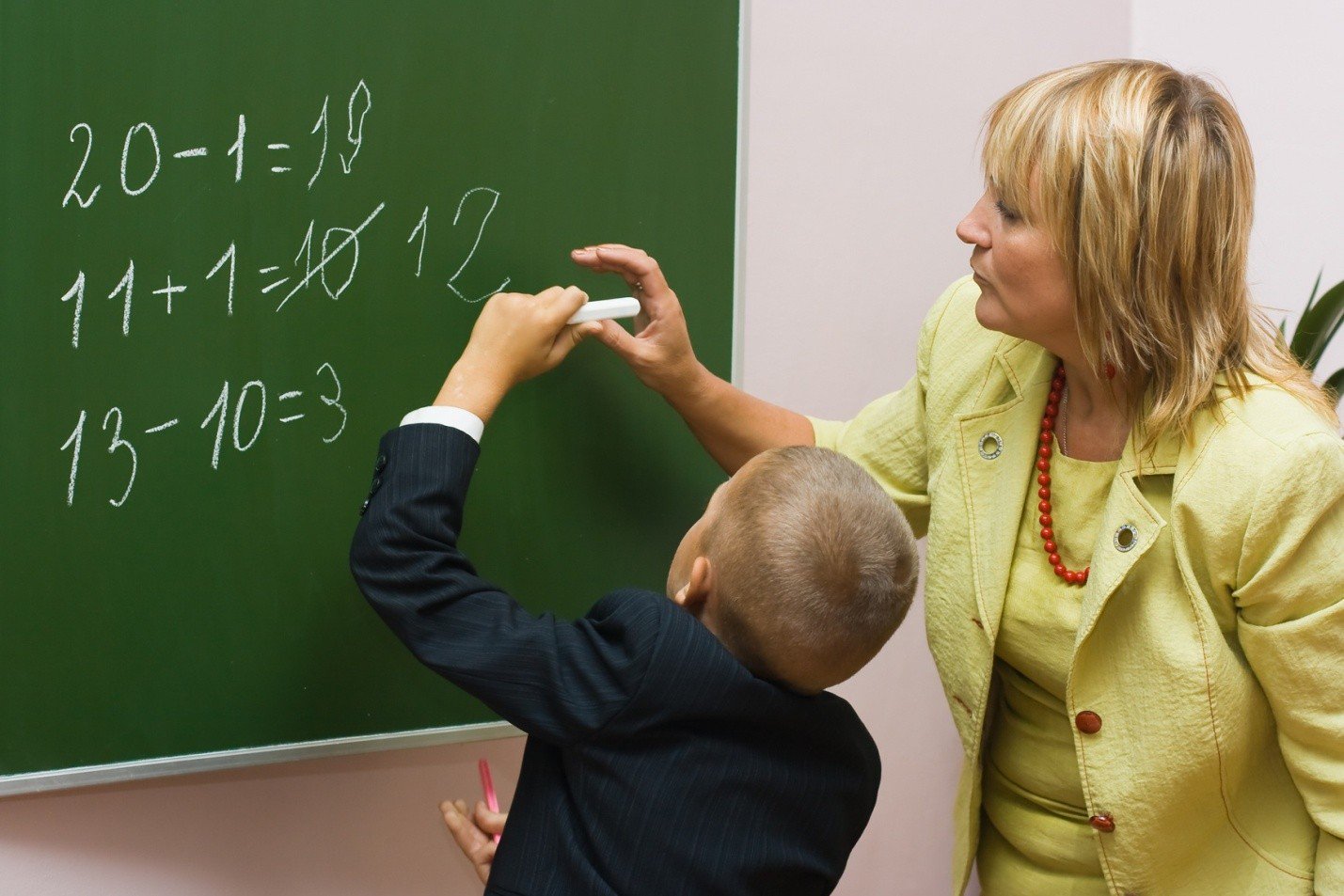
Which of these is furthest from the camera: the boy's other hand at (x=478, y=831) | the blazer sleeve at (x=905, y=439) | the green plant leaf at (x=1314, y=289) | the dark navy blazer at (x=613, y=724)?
the green plant leaf at (x=1314, y=289)

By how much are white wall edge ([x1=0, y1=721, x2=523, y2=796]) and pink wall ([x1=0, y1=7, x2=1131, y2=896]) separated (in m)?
0.12

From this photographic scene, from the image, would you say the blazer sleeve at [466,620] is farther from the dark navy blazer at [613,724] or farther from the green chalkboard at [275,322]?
the green chalkboard at [275,322]

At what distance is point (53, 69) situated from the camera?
4.22 ft

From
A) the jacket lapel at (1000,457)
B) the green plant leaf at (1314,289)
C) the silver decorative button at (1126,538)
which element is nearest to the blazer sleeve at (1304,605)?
the silver decorative button at (1126,538)

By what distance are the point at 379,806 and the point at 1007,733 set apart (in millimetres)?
816

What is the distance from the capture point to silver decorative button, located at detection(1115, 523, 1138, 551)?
1.34 m

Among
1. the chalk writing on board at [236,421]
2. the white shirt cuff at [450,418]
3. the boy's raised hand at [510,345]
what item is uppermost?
the boy's raised hand at [510,345]

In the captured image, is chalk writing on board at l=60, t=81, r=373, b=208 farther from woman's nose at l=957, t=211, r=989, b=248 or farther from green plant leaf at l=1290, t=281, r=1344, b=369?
green plant leaf at l=1290, t=281, r=1344, b=369

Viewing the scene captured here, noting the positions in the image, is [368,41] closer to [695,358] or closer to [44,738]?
[695,358]

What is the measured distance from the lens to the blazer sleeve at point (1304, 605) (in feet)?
4.12

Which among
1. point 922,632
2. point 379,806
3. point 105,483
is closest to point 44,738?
point 105,483

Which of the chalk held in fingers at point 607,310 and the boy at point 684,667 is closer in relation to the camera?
the boy at point 684,667

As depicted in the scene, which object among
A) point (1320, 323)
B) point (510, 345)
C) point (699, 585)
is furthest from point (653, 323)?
point (1320, 323)

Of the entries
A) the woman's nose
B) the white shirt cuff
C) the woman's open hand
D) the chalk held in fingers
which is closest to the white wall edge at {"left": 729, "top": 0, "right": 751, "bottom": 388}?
the woman's open hand
